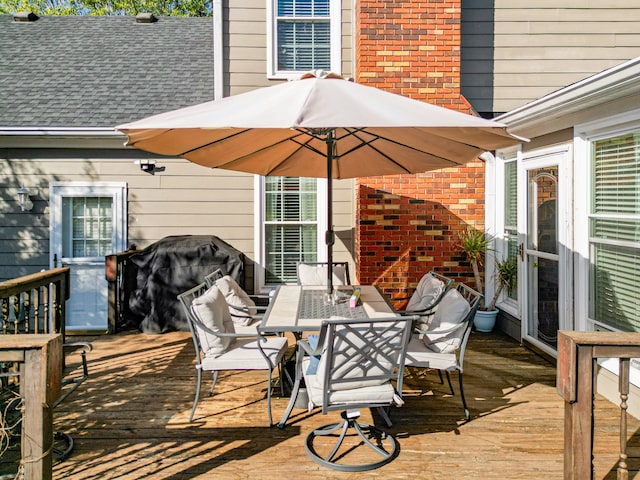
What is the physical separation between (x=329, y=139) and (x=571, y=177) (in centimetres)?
251

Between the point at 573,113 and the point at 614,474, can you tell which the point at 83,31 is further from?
the point at 614,474

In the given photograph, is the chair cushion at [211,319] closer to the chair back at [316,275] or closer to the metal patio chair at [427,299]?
the metal patio chair at [427,299]

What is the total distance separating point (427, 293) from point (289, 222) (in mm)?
2964

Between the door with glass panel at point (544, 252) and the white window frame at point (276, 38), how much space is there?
10.0ft

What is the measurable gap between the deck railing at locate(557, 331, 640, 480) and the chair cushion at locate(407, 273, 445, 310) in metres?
2.07

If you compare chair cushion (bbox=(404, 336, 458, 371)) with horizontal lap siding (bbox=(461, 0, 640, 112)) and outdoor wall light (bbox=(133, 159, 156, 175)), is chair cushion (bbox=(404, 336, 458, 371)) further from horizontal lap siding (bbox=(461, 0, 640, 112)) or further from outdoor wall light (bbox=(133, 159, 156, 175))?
outdoor wall light (bbox=(133, 159, 156, 175))

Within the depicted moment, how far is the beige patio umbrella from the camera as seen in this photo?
101 inches

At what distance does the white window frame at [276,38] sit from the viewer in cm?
684

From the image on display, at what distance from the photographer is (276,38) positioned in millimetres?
6906

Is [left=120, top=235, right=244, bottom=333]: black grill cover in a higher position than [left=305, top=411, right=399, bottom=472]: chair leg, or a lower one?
higher

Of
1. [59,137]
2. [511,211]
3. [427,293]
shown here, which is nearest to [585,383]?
[427,293]

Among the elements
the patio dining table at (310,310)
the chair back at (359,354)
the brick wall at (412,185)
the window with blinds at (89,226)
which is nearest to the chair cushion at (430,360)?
the patio dining table at (310,310)

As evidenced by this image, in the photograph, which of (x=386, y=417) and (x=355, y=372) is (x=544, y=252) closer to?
(x=386, y=417)

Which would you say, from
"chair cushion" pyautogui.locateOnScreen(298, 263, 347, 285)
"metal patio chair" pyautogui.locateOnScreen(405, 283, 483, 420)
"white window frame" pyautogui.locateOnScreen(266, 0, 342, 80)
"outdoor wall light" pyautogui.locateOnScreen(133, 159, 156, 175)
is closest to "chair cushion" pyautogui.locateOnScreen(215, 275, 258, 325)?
"chair cushion" pyautogui.locateOnScreen(298, 263, 347, 285)
